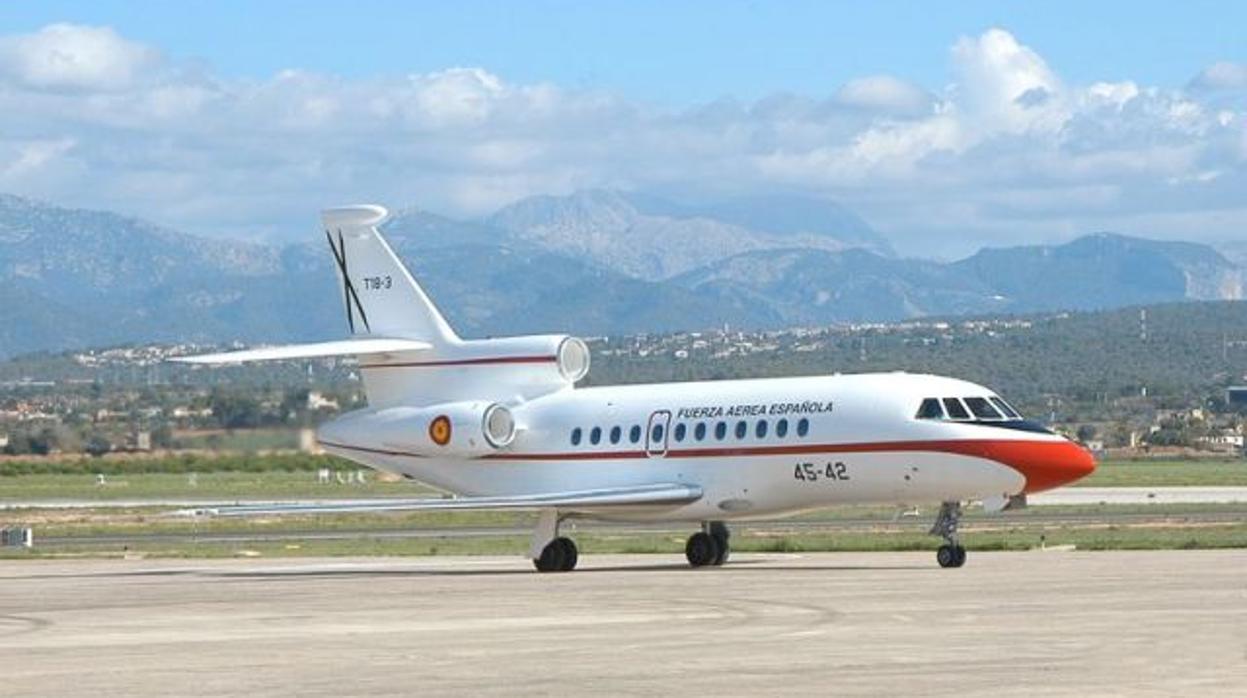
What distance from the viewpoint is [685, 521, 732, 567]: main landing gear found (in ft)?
146

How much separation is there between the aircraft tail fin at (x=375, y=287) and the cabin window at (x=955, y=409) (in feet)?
34.1

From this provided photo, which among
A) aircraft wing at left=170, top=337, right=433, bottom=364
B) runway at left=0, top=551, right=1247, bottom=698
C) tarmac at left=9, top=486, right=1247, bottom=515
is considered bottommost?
tarmac at left=9, top=486, right=1247, bottom=515

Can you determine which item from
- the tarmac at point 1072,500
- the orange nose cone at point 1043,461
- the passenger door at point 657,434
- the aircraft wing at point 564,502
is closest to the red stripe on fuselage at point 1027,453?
the orange nose cone at point 1043,461

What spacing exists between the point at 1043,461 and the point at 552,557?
8.56 meters

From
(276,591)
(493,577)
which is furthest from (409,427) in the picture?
(276,591)

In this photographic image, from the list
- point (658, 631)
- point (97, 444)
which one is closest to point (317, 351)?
point (658, 631)

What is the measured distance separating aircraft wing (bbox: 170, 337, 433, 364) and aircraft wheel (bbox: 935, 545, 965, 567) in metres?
11.8

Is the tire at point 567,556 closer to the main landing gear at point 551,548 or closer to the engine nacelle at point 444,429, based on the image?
the main landing gear at point 551,548

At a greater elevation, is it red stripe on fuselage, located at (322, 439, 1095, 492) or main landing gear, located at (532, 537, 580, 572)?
red stripe on fuselage, located at (322, 439, 1095, 492)

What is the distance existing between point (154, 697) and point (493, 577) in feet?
65.9

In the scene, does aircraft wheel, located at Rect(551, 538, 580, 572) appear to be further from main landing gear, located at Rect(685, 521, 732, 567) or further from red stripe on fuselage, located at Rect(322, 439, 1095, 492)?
→ red stripe on fuselage, located at Rect(322, 439, 1095, 492)

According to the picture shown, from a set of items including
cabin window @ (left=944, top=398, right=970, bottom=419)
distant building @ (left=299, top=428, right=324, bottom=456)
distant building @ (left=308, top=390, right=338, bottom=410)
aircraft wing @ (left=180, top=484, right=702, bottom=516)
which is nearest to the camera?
cabin window @ (left=944, top=398, right=970, bottom=419)

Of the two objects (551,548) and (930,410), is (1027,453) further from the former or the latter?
(551,548)

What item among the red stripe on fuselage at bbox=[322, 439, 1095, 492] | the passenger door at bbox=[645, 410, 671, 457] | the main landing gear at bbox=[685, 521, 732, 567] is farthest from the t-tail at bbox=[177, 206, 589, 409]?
the red stripe on fuselage at bbox=[322, 439, 1095, 492]
